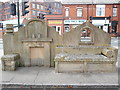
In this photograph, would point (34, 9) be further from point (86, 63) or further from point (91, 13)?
point (86, 63)

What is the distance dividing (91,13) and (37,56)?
2289 cm

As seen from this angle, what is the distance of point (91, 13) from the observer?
2725 cm

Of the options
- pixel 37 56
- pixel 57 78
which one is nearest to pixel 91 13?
pixel 37 56

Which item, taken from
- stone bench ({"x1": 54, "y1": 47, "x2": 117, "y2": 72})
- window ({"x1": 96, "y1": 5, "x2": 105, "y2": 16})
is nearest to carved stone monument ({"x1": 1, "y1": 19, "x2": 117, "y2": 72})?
stone bench ({"x1": 54, "y1": 47, "x2": 117, "y2": 72})

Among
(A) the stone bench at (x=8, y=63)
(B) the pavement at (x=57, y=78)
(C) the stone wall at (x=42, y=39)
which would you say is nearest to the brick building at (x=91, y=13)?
(C) the stone wall at (x=42, y=39)

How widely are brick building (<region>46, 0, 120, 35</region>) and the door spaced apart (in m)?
20.0

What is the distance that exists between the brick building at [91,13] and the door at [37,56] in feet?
65.7

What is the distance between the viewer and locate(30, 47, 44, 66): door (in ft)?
24.5

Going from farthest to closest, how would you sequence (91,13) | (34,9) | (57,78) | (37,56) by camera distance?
(34,9)
(91,13)
(37,56)
(57,78)

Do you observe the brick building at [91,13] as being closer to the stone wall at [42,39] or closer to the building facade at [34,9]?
the building facade at [34,9]

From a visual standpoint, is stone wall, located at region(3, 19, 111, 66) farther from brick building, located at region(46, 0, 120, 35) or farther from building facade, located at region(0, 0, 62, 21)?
building facade, located at region(0, 0, 62, 21)

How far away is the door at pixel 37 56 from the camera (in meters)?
7.48

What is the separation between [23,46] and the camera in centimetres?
741

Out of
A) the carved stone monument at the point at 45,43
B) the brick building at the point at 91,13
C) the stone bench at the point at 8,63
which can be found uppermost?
the brick building at the point at 91,13
